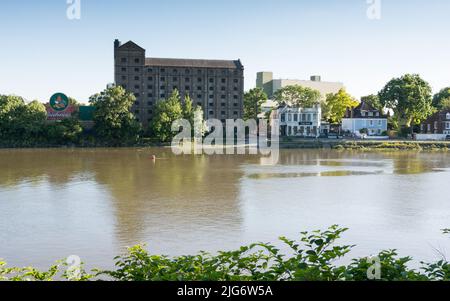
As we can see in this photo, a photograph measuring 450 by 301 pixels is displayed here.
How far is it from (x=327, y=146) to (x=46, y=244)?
68044mm

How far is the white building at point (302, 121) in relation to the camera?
317 feet

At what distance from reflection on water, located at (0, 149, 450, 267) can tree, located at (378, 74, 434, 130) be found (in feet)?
152

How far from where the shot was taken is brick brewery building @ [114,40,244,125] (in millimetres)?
97375

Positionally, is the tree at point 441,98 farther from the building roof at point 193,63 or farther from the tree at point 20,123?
the tree at point 20,123

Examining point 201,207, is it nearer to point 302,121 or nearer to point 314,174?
point 314,174

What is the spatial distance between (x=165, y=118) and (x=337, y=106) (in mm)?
43317

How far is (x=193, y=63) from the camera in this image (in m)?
102

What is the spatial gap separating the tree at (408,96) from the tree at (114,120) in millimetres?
48840

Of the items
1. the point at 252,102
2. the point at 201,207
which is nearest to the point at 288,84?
the point at 252,102

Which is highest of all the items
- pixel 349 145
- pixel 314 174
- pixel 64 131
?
→ pixel 64 131

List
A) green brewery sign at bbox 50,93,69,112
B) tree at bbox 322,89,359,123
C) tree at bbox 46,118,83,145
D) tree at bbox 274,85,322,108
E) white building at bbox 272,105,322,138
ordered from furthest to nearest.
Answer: tree at bbox 274,85,322,108
tree at bbox 322,89,359,123
white building at bbox 272,105,322,138
green brewery sign at bbox 50,93,69,112
tree at bbox 46,118,83,145

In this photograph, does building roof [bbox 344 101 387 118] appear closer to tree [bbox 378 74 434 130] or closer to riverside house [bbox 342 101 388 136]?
riverside house [bbox 342 101 388 136]

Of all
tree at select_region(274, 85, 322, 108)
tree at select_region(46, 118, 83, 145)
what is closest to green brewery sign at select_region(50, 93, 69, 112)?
tree at select_region(46, 118, 83, 145)

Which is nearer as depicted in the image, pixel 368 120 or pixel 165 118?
pixel 165 118
